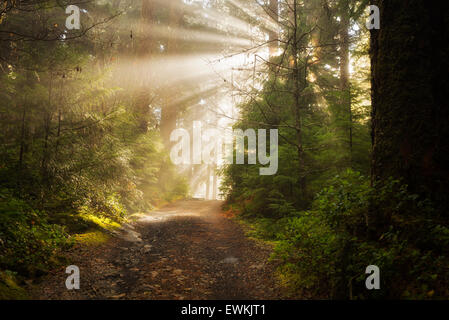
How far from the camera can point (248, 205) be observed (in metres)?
10.3

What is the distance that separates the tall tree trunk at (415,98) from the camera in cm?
375

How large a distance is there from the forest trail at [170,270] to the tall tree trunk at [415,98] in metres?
2.83

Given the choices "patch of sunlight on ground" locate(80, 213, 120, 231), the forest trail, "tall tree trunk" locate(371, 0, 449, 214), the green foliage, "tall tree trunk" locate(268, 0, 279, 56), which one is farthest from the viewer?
"tall tree trunk" locate(268, 0, 279, 56)

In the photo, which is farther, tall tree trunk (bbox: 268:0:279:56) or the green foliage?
tall tree trunk (bbox: 268:0:279:56)

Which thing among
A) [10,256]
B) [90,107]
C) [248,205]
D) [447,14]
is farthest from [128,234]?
[447,14]

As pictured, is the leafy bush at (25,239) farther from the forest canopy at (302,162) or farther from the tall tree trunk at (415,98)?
the tall tree trunk at (415,98)

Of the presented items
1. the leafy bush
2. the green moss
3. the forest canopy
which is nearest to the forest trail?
the green moss

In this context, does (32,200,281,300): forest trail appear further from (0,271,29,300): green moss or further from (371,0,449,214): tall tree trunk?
(371,0,449,214): tall tree trunk

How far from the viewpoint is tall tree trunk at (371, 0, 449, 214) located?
375 centimetres

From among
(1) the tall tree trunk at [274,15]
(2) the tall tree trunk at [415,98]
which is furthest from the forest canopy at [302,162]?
(1) the tall tree trunk at [274,15]

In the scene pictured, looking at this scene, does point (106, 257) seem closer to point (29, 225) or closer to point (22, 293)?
point (29, 225)

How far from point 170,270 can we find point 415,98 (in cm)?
517

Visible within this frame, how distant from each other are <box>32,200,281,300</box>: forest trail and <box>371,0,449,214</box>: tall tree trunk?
9.27 ft

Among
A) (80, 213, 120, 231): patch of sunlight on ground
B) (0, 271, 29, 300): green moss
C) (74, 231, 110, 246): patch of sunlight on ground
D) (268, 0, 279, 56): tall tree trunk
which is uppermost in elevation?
(268, 0, 279, 56): tall tree trunk
